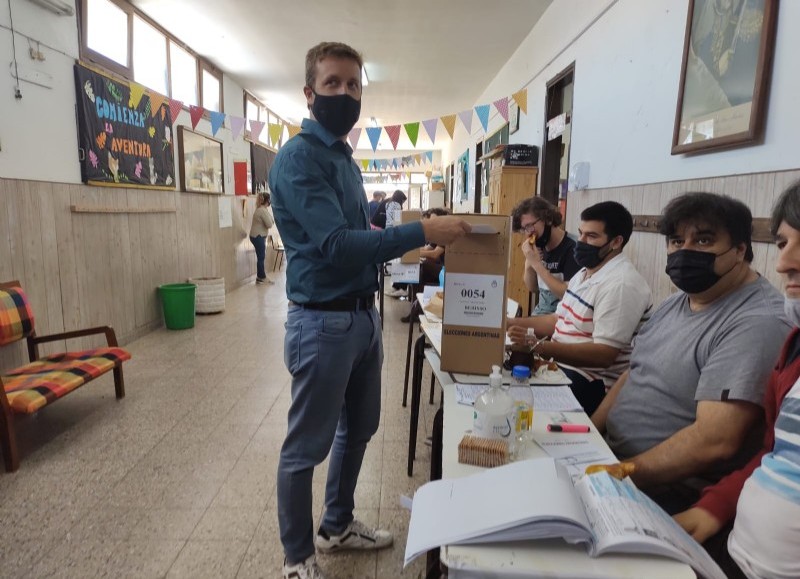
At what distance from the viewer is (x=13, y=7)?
9.64 feet

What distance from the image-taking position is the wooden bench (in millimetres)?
2139

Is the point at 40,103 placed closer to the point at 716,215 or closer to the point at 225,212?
the point at 225,212

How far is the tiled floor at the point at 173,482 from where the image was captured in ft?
5.33

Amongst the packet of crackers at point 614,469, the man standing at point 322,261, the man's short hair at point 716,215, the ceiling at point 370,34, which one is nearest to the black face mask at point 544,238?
the man's short hair at point 716,215

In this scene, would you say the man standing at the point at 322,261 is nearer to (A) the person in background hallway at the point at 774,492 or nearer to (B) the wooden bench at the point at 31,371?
(A) the person in background hallway at the point at 774,492

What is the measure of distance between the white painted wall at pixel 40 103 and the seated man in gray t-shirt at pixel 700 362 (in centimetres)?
360

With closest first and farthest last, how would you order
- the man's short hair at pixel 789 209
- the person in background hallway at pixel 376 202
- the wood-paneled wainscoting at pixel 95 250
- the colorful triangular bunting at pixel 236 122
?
the man's short hair at pixel 789 209
the wood-paneled wainscoting at pixel 95 250
the colorful triangular bunting at pixel 236 122
the person in background hallway at pixel 376 202

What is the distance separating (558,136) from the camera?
4270 mm

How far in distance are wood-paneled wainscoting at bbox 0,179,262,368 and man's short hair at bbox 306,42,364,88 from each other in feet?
8.44

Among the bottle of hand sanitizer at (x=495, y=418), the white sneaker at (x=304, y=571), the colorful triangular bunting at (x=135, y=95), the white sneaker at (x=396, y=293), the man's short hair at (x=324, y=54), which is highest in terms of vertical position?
the colorful triangular bunting at (x=135, y=95)

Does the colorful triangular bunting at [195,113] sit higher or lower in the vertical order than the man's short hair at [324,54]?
higher

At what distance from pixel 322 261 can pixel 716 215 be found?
3.45 ft

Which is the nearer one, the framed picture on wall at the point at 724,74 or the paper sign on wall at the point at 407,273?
the framed picture on wall at the point at 724,74

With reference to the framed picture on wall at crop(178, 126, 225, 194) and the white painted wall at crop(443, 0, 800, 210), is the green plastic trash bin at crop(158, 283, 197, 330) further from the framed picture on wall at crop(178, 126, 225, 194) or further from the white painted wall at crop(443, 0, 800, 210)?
the white painted wall at crop(443, 0, 800, 210)
